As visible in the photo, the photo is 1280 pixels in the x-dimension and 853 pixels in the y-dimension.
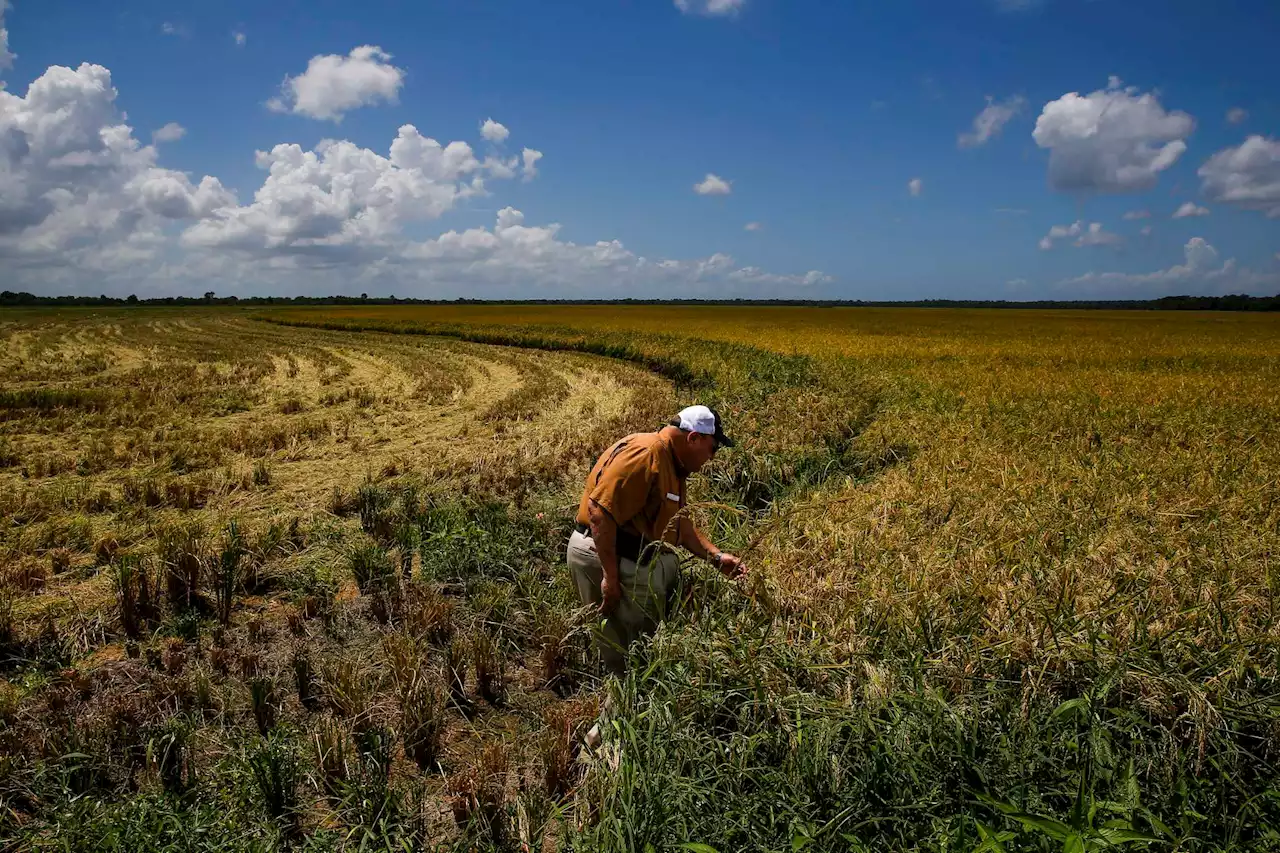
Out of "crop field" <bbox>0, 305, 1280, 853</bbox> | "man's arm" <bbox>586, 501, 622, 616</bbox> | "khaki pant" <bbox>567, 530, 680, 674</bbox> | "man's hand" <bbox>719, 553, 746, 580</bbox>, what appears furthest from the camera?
"khaki pant" <bbox>567, 530, 680, 674</bbox>

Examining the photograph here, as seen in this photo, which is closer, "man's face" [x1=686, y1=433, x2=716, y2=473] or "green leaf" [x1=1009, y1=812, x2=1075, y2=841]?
"green leaf" [x1=1009, y1=812, x2=1075, y2=841]

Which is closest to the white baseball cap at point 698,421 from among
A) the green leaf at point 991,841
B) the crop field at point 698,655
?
the crop field at point 698,655

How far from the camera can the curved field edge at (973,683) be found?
2.41 meters

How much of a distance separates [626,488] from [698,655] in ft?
3.14

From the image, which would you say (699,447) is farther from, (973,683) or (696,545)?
(973,683)

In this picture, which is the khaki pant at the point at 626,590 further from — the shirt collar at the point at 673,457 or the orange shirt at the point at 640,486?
the shirt collar at the point at 673,457

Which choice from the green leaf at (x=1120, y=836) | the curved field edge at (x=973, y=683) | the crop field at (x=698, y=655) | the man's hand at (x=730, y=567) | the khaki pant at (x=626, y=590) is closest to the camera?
the green leaf at (x=1120, y=836)

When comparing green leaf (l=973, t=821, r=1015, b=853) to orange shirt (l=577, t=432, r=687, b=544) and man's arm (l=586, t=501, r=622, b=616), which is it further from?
man's arm (l=586, t=501, r=622, b=616)

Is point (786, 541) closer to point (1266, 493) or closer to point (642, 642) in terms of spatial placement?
point (642, 642)

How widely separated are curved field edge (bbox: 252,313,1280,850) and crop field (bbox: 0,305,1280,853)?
0.06 feet

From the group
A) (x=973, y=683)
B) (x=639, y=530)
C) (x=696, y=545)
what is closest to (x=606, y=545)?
(x=639, y=530)

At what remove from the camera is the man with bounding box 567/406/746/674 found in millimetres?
3607

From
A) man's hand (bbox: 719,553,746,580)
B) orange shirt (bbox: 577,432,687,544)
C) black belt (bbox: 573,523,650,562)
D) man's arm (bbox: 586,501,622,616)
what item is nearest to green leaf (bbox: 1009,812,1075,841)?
man's hand (bbox: 719,553,746,580)

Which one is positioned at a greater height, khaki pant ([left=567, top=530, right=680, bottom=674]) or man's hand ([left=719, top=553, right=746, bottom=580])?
man's hand ([left=719, top=553, right=746, bottom=580])
